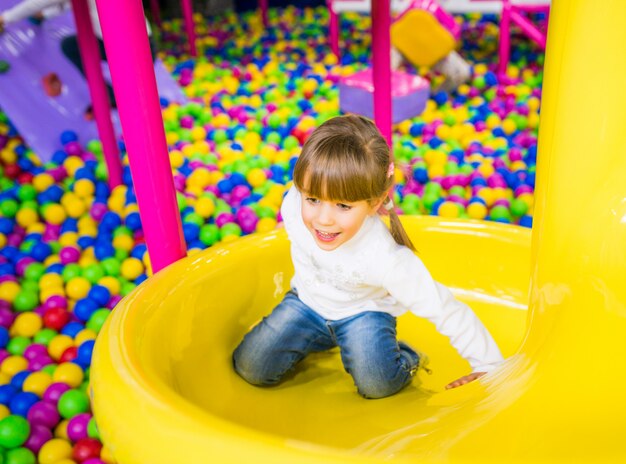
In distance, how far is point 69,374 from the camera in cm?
138

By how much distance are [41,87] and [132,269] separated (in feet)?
3.61

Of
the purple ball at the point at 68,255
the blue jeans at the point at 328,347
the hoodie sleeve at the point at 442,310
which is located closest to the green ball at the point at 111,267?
the purple ball at the point at 68,255

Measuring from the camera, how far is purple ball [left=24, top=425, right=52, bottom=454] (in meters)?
1.24

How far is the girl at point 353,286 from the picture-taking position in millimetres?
955

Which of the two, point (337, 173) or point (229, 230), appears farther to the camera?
point (229, 230)

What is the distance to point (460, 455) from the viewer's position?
654mm

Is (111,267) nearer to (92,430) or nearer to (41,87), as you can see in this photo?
(92,430)

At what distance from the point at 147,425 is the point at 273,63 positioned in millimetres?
3034

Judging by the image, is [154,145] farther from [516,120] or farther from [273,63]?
[273,63]

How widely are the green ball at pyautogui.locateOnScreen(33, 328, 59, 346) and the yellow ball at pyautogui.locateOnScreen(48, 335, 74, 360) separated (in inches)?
1.1

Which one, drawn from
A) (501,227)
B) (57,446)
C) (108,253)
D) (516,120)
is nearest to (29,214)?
(108,253)

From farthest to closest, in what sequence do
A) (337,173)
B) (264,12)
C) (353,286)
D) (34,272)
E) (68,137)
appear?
1. (264,12)
2. (68,137)
3. (34,272)
4. (353,286)
5. (337,173)

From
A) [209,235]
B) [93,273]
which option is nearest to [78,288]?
[93,273]

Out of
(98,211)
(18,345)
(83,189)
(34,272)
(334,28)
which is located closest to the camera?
(18,345)
